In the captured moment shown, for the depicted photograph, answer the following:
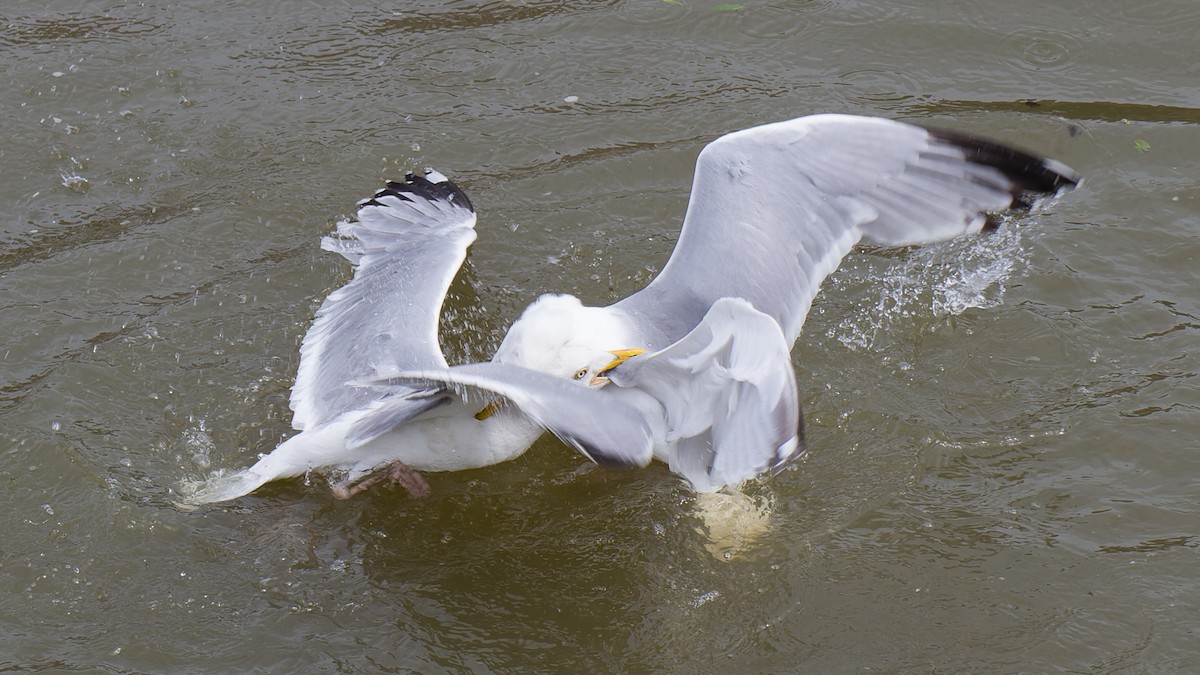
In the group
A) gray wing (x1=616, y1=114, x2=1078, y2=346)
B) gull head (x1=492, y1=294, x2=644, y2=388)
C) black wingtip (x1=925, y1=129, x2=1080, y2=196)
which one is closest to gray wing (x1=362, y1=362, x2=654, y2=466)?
gull head (x1=492, y1=294, x2=644, y2=388)

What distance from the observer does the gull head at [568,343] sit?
4.27m

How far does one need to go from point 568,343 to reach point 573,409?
73 centimetres

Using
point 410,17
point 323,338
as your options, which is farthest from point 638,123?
point 323,338

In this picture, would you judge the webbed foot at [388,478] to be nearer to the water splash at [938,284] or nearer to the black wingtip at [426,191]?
the black wingtip at [426,191]

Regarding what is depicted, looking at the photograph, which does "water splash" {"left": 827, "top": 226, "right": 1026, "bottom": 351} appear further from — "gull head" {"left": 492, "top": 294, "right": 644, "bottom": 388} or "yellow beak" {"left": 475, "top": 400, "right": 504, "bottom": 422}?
"yellow beak" {"left": 475, "top": 400, "right": 504, "bottom": 422}

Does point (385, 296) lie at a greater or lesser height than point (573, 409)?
lesser

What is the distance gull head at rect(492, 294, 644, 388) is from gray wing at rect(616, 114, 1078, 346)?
0.19 meters

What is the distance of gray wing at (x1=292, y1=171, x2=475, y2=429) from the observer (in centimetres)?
459

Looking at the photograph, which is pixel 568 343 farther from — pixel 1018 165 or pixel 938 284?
pixel 938 284

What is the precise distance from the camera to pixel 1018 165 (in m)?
4.54

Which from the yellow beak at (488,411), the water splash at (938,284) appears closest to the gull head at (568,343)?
the yellow beak at (488,411)

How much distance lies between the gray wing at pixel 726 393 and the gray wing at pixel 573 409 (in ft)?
0.38

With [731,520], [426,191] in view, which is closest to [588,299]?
[426,191]

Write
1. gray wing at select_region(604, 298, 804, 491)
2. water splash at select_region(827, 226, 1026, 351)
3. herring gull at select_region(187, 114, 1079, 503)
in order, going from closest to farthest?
1. gray wing at select_region(604, 298, 804, 491)
2. herring gull at select_region(187, 114, 1079, 503)
3. water splash at select_region(827, 226, 1026, 351)
